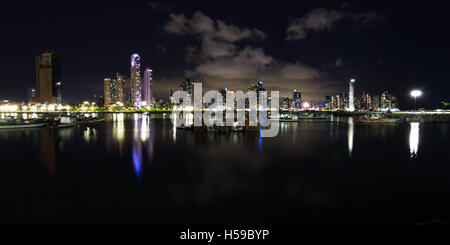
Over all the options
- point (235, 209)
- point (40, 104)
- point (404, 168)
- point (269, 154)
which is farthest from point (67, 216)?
point (40, 104)

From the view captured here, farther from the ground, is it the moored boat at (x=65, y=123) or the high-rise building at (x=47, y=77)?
the high-rise building at (x=47, y=77)

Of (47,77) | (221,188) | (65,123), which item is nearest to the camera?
(221,188)

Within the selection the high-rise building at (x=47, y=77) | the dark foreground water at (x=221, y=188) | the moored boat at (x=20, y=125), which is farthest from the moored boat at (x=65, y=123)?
the high-rise building at (x=47, y=77)

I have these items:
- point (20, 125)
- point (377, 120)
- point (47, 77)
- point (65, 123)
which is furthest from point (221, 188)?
point (47, 77)

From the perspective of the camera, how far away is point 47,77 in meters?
176

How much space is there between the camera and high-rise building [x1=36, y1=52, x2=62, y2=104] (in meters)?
176

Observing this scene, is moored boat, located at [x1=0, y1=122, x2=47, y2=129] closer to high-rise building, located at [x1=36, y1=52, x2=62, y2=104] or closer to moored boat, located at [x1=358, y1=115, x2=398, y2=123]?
moored boat, located at [x1=358, y1=115, x2=398, y2=123]

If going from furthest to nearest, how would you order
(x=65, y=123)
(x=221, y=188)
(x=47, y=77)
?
(x=47, y=77)
(x=65, y=123)
(x=221, y=188)

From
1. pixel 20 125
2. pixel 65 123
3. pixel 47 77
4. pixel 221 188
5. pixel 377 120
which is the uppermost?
pixel 47 77

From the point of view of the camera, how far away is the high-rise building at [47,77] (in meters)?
176

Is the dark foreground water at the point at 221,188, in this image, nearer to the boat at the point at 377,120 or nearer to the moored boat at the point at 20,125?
the moored boat at the point at 20,125

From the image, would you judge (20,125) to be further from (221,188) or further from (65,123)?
(221,188)

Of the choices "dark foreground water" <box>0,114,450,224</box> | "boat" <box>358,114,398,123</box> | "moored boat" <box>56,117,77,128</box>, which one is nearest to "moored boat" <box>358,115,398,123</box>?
"boat" <box>358,114,398,123</box>

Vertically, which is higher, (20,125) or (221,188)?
(20,125)
